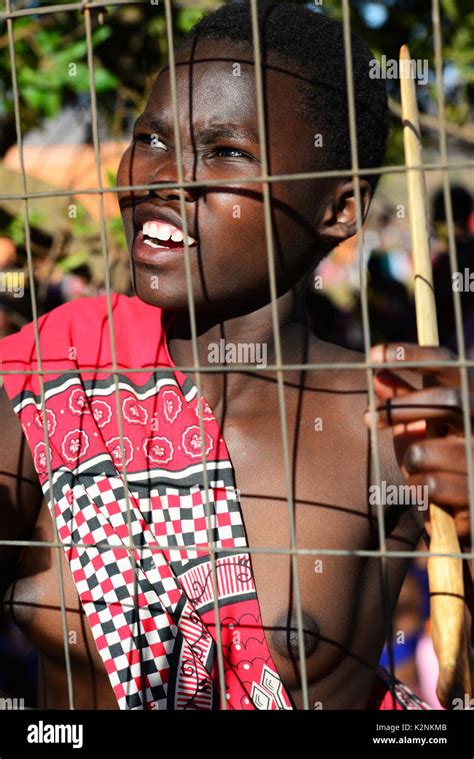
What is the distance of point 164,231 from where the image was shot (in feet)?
4.29

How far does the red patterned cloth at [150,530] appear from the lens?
4.31 ft

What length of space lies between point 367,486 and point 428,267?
45cm

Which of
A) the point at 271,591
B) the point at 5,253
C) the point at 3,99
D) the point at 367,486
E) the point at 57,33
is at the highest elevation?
the point at 57,33

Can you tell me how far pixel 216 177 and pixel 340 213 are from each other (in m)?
0.28

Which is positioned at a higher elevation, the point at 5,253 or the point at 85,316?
the point at 5,253

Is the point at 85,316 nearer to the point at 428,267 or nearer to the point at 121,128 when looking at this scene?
the point at 428,267

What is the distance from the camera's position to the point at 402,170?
3.41ft

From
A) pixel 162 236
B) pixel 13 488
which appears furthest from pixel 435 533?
pixel 13 488

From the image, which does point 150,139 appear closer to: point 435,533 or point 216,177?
point 216,177

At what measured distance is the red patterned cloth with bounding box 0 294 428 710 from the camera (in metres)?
1.31

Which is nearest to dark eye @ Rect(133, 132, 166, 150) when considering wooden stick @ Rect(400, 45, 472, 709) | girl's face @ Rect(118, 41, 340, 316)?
girl's face @ Rect(118, 41, 340, 316)
